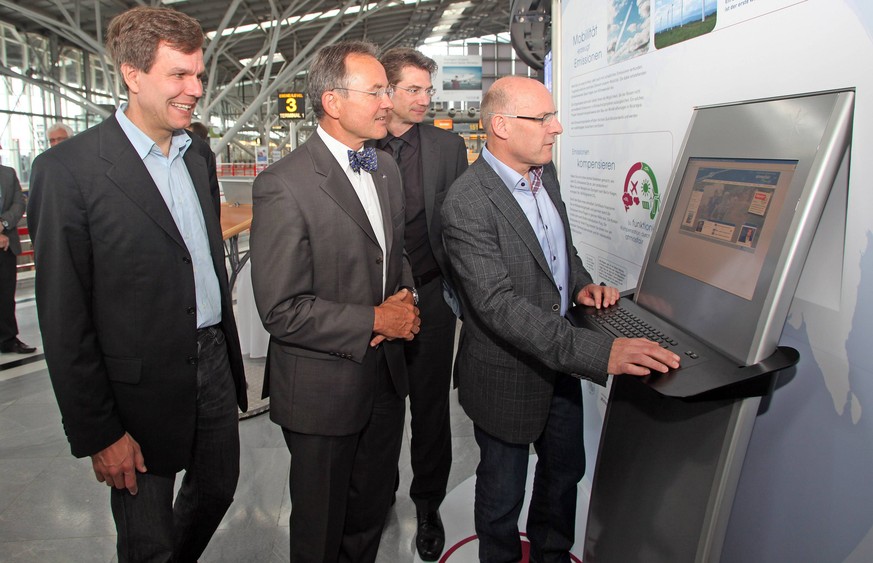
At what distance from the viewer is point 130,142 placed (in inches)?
57.9

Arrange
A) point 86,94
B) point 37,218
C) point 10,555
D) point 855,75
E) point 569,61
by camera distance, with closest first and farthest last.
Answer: point 855,75
point 37,218
point 10,555
point 569,61
point 86,94

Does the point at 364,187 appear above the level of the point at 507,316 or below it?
above

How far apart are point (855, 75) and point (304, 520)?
5.52ft

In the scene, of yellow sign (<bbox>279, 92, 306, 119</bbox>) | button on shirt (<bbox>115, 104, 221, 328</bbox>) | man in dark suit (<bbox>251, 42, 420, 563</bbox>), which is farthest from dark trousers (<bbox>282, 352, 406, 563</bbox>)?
yellow sign (<bbox>279, 92, 306, 119</bbox>)

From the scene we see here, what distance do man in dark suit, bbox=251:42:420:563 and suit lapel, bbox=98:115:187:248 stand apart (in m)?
0.22

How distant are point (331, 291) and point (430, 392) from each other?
920 mm

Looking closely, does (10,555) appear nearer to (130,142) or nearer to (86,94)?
(130,142)

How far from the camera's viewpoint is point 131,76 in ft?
4.80

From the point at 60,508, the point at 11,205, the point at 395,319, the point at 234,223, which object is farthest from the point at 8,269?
the point at 395,319

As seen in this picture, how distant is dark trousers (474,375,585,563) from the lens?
1883mm

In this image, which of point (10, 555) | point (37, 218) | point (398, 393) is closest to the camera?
point (37, 218)

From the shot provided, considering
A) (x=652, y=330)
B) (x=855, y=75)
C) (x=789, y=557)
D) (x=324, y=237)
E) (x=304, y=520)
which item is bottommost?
(x=304, y=520)

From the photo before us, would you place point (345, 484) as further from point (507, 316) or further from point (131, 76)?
point (131, 76)

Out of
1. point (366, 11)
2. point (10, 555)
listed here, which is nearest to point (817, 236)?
point (10, 555)
